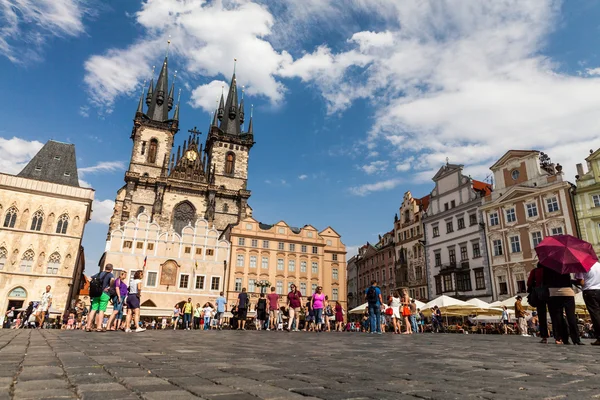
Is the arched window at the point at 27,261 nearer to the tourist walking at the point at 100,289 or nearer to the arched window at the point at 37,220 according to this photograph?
the arched window at the point at 37,220

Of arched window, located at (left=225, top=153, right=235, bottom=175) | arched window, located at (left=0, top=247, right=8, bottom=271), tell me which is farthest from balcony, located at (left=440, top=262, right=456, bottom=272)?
arched window, located at (left=0, top=247, right=8, bottom=271)

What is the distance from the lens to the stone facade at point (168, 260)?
4075 cm

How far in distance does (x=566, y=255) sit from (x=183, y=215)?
54119 mm

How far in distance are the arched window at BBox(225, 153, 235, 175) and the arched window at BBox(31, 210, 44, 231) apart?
29350 mm

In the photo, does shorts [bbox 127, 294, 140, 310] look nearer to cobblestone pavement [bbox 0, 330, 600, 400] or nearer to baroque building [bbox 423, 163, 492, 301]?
cobblestone pavement [bbox 0, 330, 600, 400]

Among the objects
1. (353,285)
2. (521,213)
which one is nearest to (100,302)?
(521,213)

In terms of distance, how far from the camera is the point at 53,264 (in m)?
37.0

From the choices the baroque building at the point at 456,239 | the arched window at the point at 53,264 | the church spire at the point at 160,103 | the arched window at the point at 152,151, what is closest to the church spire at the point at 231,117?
the church spire at the point at 160,103

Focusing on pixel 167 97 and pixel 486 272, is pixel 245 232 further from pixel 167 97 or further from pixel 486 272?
pixel 167 97

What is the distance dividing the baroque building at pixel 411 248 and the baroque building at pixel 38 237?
33.9 m

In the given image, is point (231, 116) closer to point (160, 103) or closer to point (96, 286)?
point (160, 103)

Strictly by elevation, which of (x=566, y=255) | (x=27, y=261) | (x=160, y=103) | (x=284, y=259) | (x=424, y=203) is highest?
(x=160, y=103)

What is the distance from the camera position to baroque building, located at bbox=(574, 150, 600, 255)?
29766 millimetres

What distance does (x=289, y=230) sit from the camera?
50406mm
